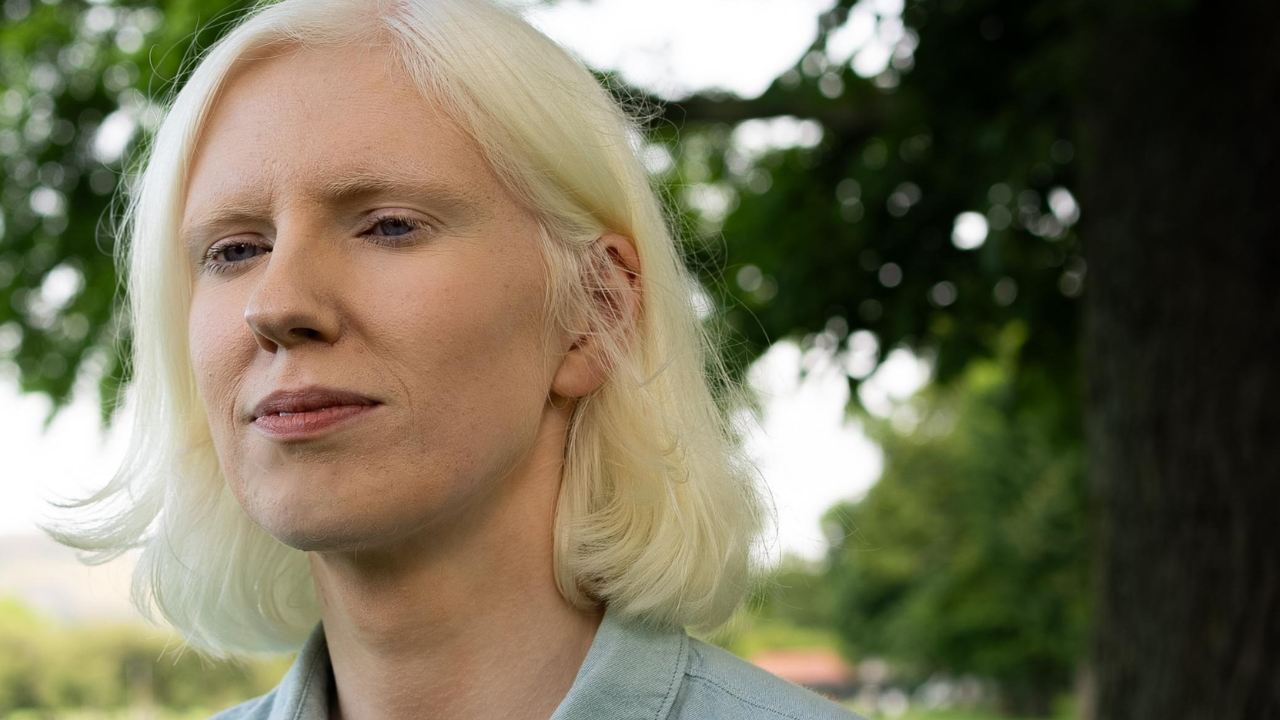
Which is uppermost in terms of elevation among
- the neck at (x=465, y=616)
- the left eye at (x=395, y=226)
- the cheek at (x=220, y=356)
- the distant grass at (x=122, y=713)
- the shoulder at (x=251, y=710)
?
the distant grass at (x=122, y=713)

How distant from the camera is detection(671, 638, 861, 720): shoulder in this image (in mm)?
1951

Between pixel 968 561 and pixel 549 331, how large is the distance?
34.6 m

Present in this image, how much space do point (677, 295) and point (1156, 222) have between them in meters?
3.27

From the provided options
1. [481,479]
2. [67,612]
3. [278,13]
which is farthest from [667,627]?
[67,612]

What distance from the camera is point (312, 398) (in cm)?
171

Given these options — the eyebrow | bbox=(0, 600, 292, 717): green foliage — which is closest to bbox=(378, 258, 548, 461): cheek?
the eyebrow

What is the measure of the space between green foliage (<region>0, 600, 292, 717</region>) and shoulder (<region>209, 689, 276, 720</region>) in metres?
24.7

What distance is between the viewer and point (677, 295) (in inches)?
83.7

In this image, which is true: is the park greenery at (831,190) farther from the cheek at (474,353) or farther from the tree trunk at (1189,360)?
the cheek at (474,353)

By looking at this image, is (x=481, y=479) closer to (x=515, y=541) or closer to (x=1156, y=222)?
(x=515, y=541)

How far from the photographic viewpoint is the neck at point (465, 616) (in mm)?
1851

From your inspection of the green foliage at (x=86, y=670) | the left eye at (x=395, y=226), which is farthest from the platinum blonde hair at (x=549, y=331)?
the green foliage at (x=86, y=670)

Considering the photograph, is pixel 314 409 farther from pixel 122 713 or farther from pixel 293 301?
pixel 122 713

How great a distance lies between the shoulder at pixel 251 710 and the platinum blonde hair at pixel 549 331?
0.54 ft
